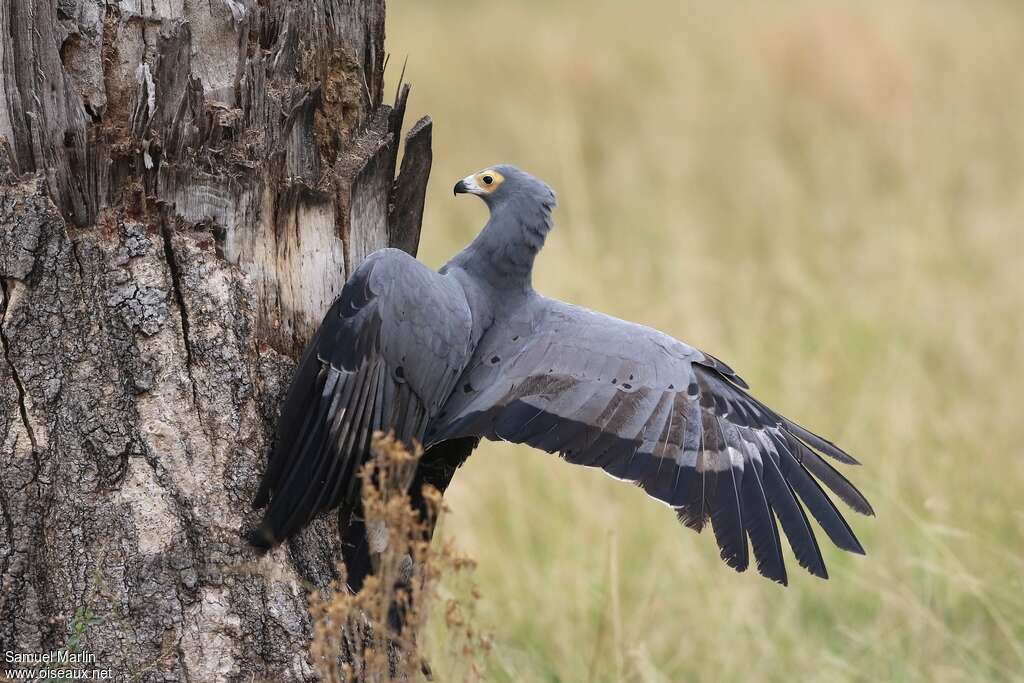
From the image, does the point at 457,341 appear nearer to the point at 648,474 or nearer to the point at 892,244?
the point at 648,474

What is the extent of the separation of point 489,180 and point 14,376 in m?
1.43

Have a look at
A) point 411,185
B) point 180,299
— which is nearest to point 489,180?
point 411,185

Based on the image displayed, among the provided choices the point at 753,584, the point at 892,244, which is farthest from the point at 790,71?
the point at 753,584

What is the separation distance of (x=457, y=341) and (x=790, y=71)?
7.06 metres

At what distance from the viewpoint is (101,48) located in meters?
2.67

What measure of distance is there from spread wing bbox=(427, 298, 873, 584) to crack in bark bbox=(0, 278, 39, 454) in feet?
3.16

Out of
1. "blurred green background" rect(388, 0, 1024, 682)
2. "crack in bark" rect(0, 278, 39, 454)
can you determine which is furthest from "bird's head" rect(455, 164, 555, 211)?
"crack in bark" rect(0, 278, 39, 454)

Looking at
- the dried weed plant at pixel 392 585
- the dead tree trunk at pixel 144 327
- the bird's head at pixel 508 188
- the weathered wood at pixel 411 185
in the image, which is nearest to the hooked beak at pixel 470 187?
the bird's head at pixel 508 188

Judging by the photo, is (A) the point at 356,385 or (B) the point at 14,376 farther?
(A) the point at 356,385

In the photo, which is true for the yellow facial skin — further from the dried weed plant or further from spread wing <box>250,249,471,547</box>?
the dried weed plant

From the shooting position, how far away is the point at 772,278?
7387mm

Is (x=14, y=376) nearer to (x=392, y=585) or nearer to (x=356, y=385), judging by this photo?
(x=356, y=385)

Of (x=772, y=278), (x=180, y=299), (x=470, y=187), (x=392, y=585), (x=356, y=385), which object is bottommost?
(x=772, y=278)

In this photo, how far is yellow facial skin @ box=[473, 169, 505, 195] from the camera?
3.51 meters
